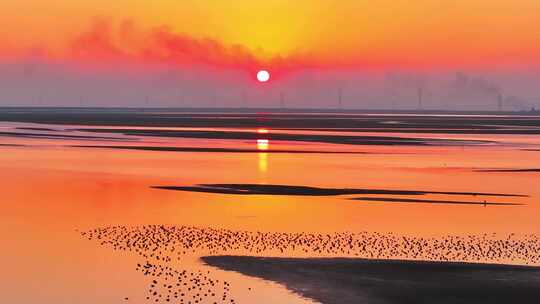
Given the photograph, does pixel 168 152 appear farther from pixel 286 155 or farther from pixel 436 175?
pixel 436 175

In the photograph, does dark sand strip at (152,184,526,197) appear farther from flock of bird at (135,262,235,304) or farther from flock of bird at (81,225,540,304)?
flock of bird at (135,262,235,304)

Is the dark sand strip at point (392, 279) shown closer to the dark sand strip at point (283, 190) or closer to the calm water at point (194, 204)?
the calm water at point (194, 204)

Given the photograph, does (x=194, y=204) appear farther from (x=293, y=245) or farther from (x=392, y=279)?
(x=392, y=279)

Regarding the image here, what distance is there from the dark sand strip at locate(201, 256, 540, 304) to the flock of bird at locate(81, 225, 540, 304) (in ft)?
4.60

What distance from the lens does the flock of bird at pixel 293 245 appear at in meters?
34.2

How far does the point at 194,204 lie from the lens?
50.4 metres

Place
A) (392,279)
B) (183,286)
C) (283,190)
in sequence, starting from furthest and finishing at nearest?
(283,190), (392,279), (183,286)

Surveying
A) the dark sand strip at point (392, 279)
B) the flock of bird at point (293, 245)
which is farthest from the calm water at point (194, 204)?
the dark sand strip at point (392, 279)

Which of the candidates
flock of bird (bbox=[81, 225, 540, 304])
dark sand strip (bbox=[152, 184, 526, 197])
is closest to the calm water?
flock of bird (bbox=[81, 225, 540, 304])

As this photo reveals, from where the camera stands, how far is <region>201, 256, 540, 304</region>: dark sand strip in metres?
27.8

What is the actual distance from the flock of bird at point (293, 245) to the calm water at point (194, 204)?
3.40 feet

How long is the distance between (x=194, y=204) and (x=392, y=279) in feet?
70.1

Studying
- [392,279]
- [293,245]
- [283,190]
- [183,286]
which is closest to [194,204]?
[283,190]

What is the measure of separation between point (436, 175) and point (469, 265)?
37.6 metres
